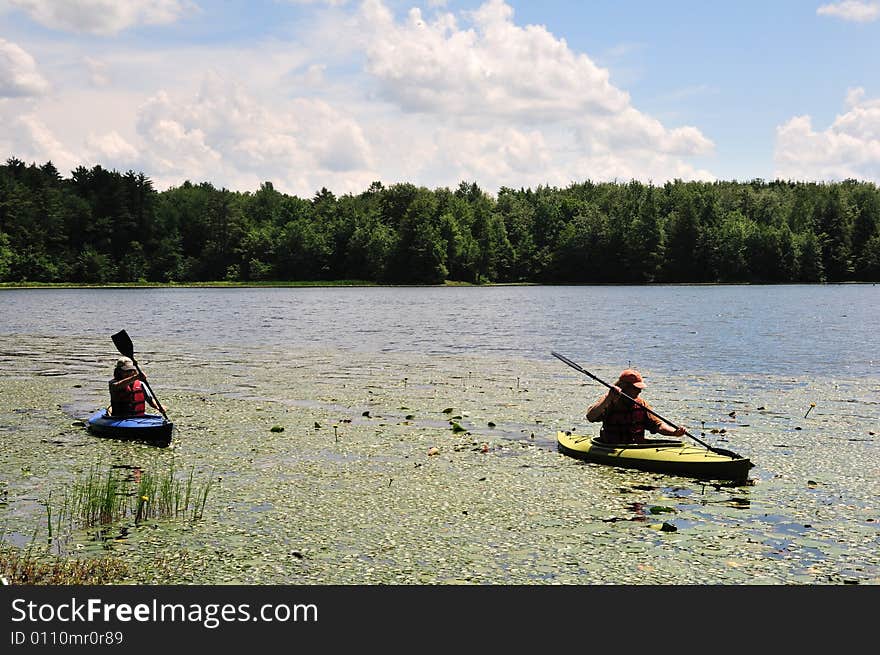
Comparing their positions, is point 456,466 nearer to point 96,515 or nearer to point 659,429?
point 659,429

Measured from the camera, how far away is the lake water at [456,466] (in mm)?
11141

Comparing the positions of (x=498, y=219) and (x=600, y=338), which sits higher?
(x=498, y=219)

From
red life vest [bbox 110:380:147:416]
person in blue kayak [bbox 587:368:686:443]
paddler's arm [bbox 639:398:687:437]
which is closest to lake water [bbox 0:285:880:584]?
red life vest [bbox 110:380:147:416]

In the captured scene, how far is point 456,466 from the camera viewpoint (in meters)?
16.6

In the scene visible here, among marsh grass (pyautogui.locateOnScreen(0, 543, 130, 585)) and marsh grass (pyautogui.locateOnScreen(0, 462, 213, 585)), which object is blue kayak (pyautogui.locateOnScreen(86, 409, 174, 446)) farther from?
marsh grass (pyautogui.locateOnScreen(0, 543, 130, 585))

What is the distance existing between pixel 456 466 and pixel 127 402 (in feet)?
23.8

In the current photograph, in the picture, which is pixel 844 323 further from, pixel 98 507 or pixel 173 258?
pixel 173 258

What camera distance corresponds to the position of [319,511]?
13.5m

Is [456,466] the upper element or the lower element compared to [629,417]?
lower

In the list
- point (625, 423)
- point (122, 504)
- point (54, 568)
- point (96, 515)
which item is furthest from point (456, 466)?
point (54, 568)

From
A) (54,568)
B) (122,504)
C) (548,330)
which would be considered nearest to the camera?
(54,568)

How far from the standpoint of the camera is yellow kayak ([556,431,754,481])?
592 inches
